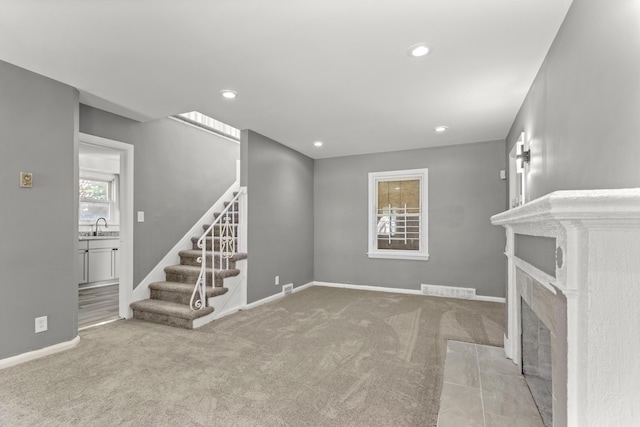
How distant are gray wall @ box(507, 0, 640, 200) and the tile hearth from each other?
1.30 m

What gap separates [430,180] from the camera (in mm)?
5129

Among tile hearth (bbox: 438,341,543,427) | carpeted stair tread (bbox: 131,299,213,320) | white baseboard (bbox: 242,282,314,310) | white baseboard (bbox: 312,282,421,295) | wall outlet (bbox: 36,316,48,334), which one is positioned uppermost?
wall outlet (bbox: 36,316,48,334)

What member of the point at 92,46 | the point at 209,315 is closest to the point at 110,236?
the point at 209,315

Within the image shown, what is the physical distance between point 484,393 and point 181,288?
126 inches

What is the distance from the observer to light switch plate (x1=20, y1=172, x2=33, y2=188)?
99.5 inches

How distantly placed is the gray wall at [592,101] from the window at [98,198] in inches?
287

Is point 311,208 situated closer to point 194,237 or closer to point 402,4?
point 194,237

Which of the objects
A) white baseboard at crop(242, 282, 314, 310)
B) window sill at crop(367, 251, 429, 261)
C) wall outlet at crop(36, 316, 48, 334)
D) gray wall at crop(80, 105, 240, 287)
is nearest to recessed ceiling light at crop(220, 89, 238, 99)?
gray wall at crop(80, 105, 240, 287)

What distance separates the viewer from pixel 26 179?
101 inches

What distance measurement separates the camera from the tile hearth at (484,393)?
5.83ft

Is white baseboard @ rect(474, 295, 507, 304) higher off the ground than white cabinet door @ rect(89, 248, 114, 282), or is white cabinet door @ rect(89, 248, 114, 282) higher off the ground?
white cabinet door @ rect(89, 248, 114, 282)

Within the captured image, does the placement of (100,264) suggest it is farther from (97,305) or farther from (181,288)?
(181,288)

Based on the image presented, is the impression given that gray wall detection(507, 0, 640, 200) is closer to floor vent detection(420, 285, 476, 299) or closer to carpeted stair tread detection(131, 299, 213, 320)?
floor vent detection(420, 285, 476, 299)

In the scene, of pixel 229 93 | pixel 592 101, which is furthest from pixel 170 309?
pixel 592 101
